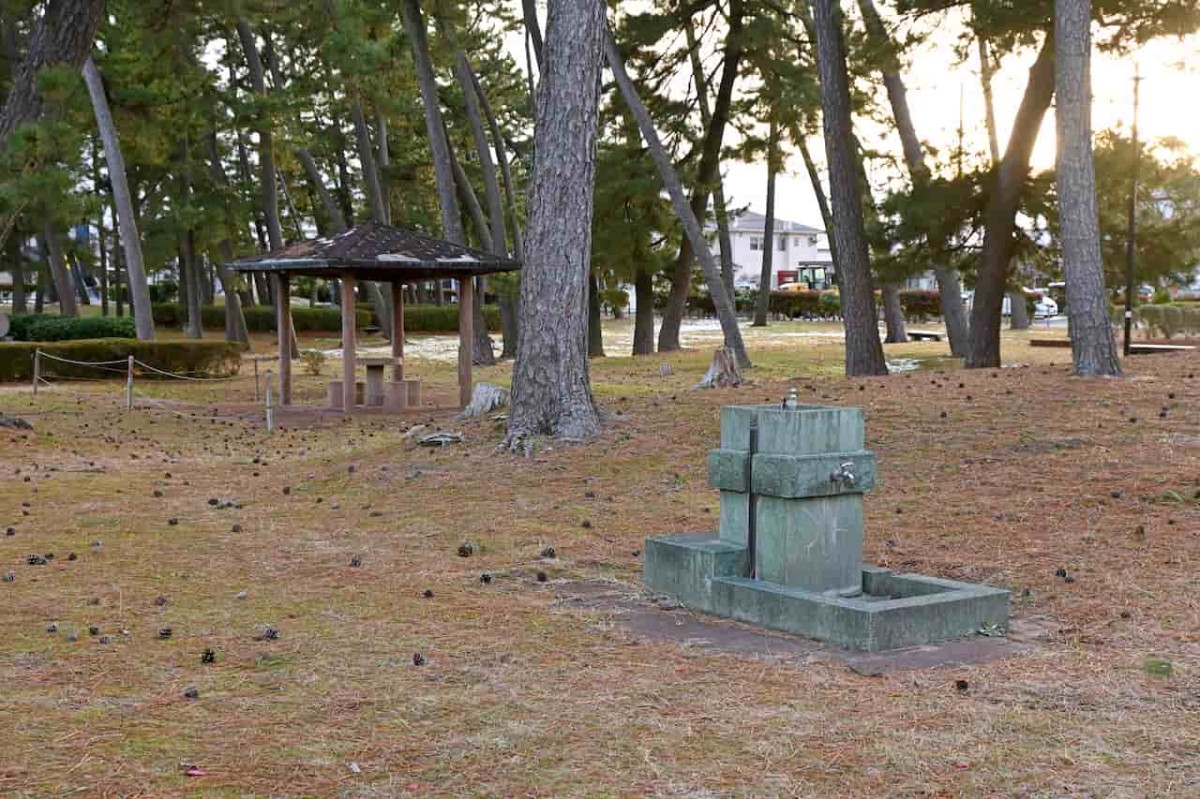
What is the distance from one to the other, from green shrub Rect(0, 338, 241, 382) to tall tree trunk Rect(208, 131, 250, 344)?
9458mm

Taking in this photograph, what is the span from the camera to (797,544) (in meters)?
6.48

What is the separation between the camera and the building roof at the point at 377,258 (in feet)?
66.9

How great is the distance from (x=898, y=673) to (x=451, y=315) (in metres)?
47.2

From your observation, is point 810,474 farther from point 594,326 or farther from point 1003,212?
point 594,326

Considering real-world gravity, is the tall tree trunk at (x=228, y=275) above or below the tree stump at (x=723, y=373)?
above

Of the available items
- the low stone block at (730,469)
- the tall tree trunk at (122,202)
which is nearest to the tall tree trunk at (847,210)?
the low stone block at (730,469)

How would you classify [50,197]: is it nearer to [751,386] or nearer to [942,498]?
[751,386]

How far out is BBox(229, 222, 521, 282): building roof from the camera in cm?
2039

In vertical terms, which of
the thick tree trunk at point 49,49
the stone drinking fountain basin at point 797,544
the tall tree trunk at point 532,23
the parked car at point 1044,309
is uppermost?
the tall tree trunk at point 532,23

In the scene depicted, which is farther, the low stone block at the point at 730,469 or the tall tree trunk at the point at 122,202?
the tall tree trunk at the point at 122,202

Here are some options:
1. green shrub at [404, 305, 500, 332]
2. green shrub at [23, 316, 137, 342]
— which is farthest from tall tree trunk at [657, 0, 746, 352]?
green shrub at [404, 305, 500, 332]

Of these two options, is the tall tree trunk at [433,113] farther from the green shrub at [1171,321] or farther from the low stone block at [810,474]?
the low stone block at [810,474]

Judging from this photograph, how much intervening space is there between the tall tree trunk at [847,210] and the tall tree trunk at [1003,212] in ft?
6.17

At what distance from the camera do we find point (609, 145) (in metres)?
29.5
